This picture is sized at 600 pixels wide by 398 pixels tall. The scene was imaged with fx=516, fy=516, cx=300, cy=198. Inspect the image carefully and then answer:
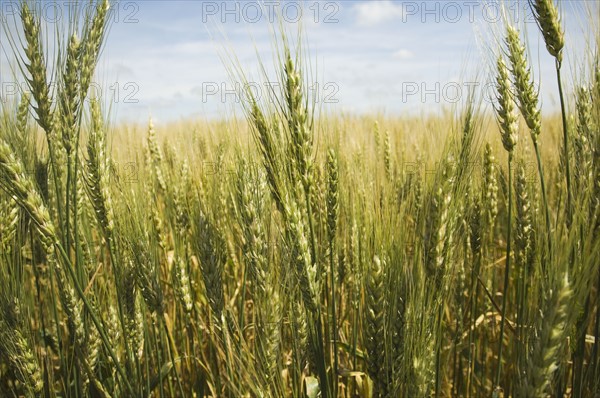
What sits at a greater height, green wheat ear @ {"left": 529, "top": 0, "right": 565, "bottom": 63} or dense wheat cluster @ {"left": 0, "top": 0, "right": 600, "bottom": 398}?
green wheat ear @ {"left": 529, "top": 0, "right": 565, "bottom": 63}

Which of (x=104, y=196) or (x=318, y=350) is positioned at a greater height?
(x=104, y=196)

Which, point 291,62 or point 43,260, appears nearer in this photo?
point 291,62

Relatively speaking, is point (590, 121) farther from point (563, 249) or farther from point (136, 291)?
point (136, 291)

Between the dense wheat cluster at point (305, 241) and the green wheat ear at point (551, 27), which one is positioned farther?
the green wheat ear at point (551, 27)

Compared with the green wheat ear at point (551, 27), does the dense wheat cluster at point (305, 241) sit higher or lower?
lower

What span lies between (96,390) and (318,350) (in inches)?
49.8

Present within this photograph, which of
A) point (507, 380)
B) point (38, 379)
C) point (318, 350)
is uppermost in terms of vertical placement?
point (318, 350)

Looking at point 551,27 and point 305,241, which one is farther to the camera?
point 551,27

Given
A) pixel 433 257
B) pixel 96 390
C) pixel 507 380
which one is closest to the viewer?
pixel 433 257

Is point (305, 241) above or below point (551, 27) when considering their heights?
below

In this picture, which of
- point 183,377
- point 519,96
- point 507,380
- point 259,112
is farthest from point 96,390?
point 519,96

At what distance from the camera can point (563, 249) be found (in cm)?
122

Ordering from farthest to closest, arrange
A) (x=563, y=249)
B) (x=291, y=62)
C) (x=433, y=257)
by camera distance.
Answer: (x=291, y=62)
(x=433, y=257)
(x=563, y=249)

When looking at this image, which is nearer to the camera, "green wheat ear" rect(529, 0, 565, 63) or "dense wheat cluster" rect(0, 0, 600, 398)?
"dense wheat cluster" rect(0, 0, 600, 398)
